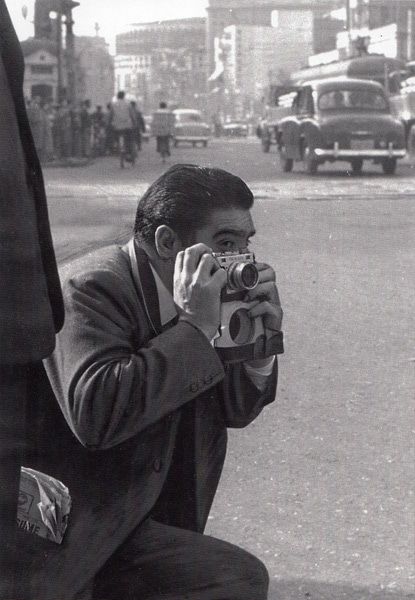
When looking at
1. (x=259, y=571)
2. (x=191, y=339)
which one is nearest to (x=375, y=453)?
(x=259, y=571)

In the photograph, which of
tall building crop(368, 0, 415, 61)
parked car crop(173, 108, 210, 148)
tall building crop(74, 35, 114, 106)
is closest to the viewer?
tall building crop(74, 35, 114, 106)

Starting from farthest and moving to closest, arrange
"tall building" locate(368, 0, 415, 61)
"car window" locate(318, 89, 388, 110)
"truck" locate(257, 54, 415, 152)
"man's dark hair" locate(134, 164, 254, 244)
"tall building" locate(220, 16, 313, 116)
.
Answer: "truck" locate(257, 54, 415, 152) → "car window" locate(318, 89, 388, 110) → "tall building" locate(368, 0, 415, 61) → "tall building" locate(220, 16, 313, 116) → "man's dark hair" locate(134, 164, 254, 244)

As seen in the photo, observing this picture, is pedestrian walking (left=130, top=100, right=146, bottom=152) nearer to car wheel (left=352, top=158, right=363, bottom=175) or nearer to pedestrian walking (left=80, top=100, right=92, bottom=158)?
car wheel (left=352, top=158, right=363, bottom=175)

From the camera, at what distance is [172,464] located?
1.99 m

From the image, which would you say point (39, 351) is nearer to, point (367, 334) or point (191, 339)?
point (191, 339)

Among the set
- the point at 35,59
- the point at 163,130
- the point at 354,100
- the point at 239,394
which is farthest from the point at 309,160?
the point at 354,100

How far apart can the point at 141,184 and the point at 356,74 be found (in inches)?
612

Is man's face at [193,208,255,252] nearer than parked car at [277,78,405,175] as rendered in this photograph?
Yes

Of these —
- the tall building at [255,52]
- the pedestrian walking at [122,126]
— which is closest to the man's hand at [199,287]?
the tall building at [255,52]

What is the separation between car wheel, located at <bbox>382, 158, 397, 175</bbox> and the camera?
466 inches

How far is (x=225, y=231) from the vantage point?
Answer: 1.86 m

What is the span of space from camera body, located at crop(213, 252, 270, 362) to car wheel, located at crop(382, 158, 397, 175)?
9927 mm

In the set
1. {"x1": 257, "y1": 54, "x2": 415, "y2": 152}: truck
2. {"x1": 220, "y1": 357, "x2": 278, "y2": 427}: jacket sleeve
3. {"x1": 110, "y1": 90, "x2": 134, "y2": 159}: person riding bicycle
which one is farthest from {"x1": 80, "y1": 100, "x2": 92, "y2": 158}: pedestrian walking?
{"x1": 220, "y1": 357, "x2": 278, "y2": 427}: jacket sleeve

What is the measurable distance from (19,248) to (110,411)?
487mm
